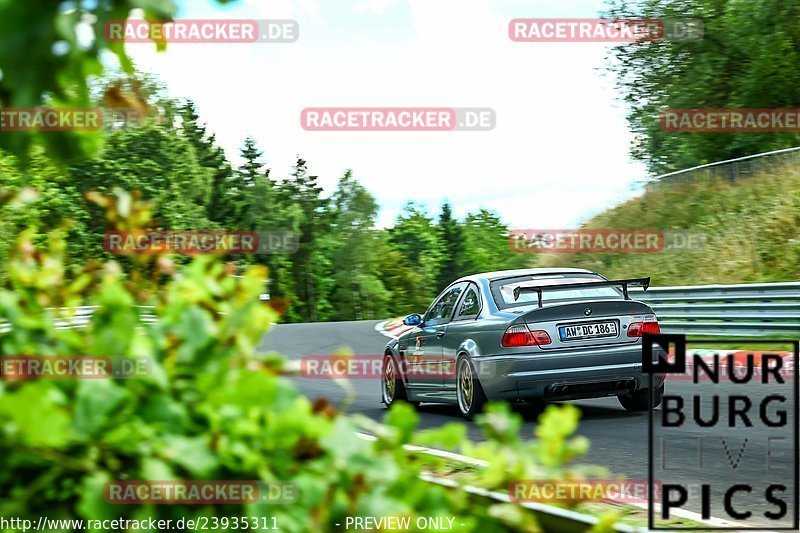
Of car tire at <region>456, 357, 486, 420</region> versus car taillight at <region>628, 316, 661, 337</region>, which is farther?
car tire at <region>456, 357, 486, 420</region>

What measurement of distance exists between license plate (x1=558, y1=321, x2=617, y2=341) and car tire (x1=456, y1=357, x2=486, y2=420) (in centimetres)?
102

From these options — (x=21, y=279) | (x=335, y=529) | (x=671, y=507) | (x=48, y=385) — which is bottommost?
(x=671, y=507)

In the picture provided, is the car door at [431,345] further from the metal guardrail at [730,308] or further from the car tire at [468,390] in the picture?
the metal guardrail at [730,308]

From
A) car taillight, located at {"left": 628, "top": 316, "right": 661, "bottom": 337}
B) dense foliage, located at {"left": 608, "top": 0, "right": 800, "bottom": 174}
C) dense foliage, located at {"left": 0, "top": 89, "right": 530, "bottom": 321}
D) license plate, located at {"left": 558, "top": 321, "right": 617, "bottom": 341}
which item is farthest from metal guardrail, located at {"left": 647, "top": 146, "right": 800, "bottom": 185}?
dense foliage, located at {"left": 0, "top": 89, "right": 530, "bottom": 321}

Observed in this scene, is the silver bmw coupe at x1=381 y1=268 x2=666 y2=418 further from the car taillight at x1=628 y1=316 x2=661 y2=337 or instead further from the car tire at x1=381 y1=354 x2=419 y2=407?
the car tire at x1=381 y1=354 x2=419 y2=407

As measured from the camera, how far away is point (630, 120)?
42.2 m

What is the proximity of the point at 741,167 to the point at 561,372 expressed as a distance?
22.2 metres

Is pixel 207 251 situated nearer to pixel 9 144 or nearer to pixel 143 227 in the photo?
pixel 143 227

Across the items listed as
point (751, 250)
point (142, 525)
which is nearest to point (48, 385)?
point (142, 525)

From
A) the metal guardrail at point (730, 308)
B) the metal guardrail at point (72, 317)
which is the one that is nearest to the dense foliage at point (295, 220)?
the metal guardrail at point (730, 308)

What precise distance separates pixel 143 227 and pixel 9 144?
35 centimetres

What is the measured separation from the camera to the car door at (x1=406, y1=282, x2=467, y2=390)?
1223cm

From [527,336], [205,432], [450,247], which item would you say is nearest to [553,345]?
[527,336]

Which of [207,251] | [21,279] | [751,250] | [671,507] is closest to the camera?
[21,279]
